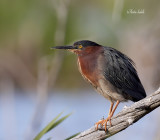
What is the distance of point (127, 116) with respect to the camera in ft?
10.6

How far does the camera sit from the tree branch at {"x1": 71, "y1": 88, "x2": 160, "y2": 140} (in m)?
3.13

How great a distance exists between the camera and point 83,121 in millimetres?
6051

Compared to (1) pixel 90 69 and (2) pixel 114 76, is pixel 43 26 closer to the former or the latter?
(1) pixel 90 69

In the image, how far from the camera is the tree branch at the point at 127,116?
3133mm

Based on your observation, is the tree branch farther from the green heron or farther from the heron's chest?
the heron's chest

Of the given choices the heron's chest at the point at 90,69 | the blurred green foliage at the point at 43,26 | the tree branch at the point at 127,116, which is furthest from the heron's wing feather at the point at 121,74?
the blurred green foliage at the point at 43,26

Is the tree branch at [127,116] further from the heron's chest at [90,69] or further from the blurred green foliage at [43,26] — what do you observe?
the blurred green foliage at [43,26]

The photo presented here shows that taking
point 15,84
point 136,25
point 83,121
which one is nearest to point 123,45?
point 136,25

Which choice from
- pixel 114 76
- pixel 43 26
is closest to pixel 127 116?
pixel 114 76

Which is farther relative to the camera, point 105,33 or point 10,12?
point 10,12

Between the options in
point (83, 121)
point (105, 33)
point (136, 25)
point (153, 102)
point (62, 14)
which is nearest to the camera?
point (153, 102)

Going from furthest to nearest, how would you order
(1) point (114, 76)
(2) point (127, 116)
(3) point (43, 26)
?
1. (3) point (43, 26)
2. (1) point (114, 76)
3. (2) point (127, 116)

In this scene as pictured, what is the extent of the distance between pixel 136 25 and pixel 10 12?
4888 mm

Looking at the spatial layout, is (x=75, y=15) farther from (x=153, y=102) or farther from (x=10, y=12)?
(x=153, y=102)
